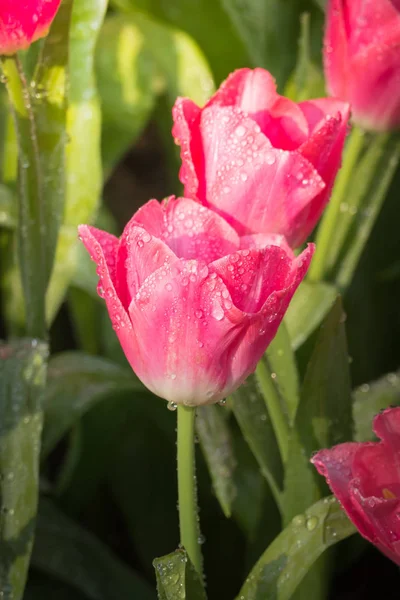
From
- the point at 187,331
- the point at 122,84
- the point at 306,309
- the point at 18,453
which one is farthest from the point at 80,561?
the point at 122,84

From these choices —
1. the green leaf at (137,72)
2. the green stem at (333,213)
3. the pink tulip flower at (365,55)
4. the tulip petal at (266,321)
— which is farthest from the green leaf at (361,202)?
the tulip petal at (266,321)

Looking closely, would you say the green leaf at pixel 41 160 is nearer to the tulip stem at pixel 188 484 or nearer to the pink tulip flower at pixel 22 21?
the pink tulip flower at pixel 22 21

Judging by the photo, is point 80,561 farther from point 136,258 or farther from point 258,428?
point 136,258

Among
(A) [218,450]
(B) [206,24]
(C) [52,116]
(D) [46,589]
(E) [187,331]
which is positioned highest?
(B) [206,24]

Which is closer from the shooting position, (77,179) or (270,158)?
(270,158)

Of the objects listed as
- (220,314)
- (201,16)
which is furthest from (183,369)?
(201,16)

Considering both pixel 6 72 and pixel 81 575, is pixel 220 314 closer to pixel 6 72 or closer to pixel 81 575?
pixel 6 72
